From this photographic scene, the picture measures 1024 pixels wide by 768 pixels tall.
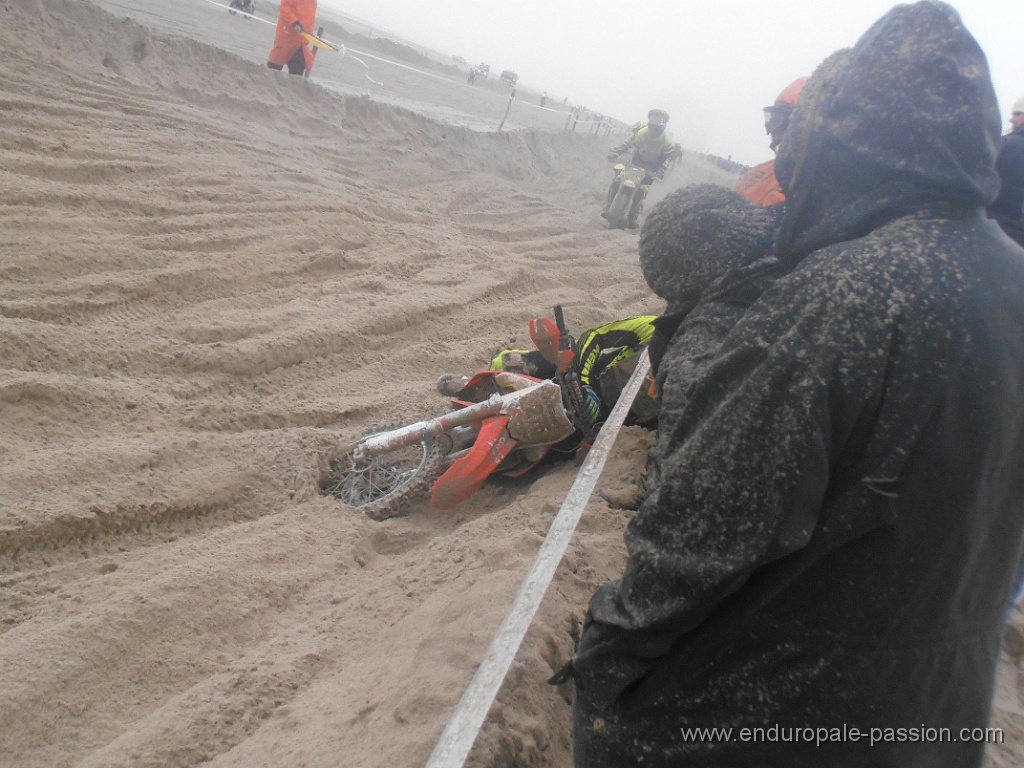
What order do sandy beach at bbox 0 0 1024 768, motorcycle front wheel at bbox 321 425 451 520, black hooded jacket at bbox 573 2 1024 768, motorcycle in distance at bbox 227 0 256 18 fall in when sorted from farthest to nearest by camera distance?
motorcycle in distance at bbox 227 0 256 18 → motorcycle front wheel at bbox 321 425 451 520 → sandy beach at bbox 0 0 1024 768 → black hooded jacket at bbox 573 2 1024 768

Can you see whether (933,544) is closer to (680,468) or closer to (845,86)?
(680,468)

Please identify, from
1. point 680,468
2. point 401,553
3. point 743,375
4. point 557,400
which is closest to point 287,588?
point 401,553

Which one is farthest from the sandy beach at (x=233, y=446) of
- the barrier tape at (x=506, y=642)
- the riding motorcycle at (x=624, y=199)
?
the riding motorcycle at (x=624, y=199)

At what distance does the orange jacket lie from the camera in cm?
371

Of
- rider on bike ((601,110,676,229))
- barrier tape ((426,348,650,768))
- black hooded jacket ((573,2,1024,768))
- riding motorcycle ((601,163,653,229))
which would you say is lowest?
barrier tape ((426,348,650,768))

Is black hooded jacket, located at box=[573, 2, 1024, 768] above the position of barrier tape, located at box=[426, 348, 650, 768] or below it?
above

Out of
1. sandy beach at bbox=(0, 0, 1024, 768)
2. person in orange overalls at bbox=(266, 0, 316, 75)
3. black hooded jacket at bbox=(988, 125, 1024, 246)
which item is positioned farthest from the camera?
person in orange overalls at bbox=(266, 0, 316, 75)

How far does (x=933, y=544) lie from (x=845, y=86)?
703 mm

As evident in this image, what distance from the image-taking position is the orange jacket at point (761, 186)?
3.71 meters

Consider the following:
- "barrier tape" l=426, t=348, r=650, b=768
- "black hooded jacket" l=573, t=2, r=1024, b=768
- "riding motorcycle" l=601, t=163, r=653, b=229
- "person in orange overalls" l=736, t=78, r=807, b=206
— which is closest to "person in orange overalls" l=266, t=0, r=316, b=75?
"riding motorcycle" l=601, t=163, r=653, b=229

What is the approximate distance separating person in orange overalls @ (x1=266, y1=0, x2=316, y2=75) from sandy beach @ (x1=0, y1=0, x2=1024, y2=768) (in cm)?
155

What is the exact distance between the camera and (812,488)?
2.85 feet

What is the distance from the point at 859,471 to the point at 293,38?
8.71 metres

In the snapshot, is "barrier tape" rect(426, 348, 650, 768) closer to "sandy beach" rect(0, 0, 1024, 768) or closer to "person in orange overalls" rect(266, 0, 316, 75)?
"sandy beach" rect(0, 0, 1024, 768)
